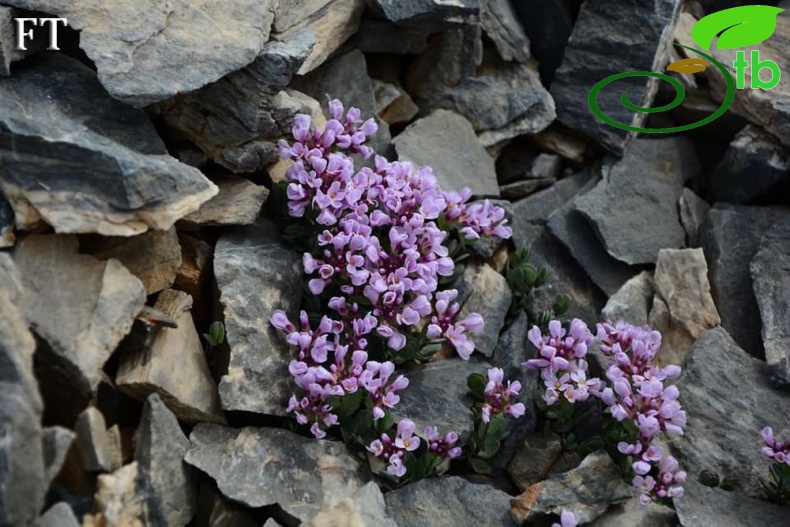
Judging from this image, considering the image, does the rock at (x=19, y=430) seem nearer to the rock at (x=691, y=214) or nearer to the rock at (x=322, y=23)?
the rock at (x=322, y=23)

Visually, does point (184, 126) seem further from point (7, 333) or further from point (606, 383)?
point (606, 383)

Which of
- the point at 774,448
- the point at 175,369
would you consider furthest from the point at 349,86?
the point at 774,448

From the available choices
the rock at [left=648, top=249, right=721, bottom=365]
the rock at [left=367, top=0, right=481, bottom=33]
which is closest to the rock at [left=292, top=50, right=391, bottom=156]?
the rock at [left=367, top=0, right=481, bottom=33]

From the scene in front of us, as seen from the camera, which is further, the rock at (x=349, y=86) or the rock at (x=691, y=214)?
the rock at (x=691, y=214)

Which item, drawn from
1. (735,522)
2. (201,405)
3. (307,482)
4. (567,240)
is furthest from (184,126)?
(735,522)

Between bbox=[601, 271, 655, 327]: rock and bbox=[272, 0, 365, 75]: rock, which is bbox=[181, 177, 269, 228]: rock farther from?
bbox=[601, 271, 655, 327]: rock

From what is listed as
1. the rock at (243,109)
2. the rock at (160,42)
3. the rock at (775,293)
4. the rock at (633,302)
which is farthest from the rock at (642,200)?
the rock at (160,42)
